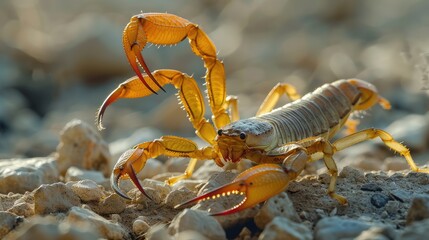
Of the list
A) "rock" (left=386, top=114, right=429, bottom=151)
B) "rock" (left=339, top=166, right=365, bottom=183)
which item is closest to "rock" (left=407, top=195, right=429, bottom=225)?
"rock" (left=339, top=166, right=365, bottom=183)

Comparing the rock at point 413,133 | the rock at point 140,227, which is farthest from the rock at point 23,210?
the rock at point 413,133

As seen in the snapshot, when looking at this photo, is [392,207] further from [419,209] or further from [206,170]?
[206,170]

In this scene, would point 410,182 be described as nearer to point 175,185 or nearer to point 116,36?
point 175,185

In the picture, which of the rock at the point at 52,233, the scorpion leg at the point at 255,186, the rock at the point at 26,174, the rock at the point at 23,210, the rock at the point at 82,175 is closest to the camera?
the rock at the point at 52,233

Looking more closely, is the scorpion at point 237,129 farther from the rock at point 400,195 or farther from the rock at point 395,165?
the rock at point 395,165

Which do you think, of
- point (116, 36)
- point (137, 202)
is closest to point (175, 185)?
point (137, 202)

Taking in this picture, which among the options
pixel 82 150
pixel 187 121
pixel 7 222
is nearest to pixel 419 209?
pixel 7 222
